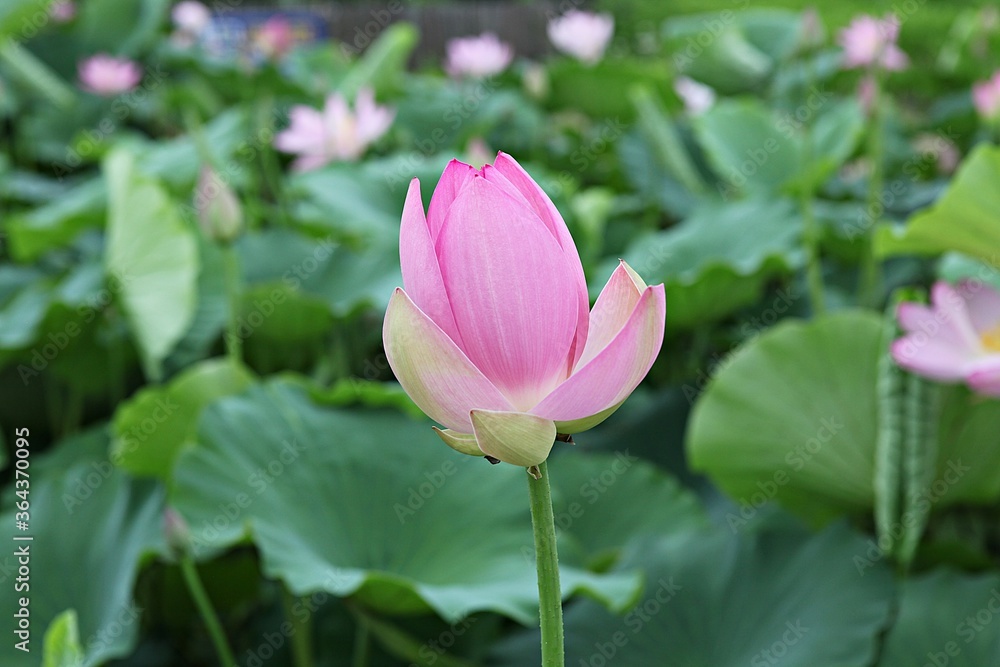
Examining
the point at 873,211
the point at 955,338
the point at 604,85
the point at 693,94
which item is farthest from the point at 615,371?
the point at 693,94

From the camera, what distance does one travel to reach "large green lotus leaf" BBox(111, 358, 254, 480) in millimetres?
848

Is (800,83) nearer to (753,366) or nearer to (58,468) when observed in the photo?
(753,366)

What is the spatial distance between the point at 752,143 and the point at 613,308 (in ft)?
3.79

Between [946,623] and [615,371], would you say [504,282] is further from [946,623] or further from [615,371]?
[946,623]

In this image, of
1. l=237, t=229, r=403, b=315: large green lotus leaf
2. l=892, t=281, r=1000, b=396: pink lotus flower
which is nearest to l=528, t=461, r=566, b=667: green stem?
l=892, t=281, r=1000, b=396: pink lotus flower

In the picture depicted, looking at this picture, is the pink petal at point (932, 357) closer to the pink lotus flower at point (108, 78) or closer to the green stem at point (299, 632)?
the green stem at point (299, 632)

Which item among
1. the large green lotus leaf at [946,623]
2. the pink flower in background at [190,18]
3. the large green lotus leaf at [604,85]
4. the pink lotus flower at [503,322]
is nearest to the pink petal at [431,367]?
the pink lotus flower at [503,322]

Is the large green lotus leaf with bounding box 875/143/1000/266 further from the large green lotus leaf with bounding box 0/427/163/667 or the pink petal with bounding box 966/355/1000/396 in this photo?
the large green lotus leaf with bounding box 0/427/163/667

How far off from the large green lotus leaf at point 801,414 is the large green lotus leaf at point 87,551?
459 mm

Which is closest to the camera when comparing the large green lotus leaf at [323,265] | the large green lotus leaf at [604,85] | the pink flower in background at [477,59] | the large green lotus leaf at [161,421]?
the large green lotus leaf at [161,421]

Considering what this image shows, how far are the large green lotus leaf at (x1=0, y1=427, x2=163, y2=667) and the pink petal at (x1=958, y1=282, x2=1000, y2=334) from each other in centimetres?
61

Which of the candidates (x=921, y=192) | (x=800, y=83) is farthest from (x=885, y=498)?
(x=800, y=83)

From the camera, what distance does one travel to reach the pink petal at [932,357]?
23.9 inches

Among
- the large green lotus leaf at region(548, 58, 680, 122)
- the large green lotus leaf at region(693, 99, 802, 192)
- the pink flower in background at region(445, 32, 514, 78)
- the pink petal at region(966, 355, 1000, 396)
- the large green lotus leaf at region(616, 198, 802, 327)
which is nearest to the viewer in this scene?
the pink petal at region(966, 355, 1000, 396)
